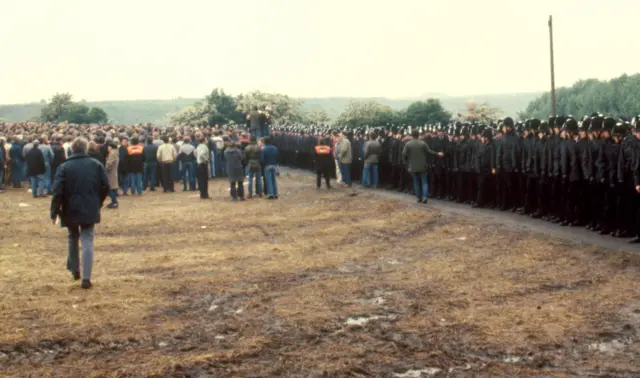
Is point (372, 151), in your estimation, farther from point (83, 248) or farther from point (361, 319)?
point (361, 319)

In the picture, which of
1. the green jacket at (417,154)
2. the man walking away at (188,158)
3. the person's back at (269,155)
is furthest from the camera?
the man walking away at (188,158)

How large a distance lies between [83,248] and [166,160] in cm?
2073

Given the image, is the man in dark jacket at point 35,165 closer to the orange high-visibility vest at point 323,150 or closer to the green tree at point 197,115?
the orange high-visibility vest at point 323,150

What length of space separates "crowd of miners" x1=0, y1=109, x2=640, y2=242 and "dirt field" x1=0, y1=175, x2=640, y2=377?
5.15 ft

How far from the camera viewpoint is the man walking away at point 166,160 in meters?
35.0

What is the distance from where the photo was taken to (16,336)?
11.5 meters

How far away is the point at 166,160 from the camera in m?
34.9

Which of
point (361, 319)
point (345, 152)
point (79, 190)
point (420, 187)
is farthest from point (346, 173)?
point (361, 319)

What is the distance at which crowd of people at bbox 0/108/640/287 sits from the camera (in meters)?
17.3

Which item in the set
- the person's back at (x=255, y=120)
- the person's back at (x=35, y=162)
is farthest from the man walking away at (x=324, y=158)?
the person's back at (x=255, y=120)

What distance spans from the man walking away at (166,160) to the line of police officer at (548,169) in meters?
7.93

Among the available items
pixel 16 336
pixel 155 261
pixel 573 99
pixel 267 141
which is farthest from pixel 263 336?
pixel 573 99

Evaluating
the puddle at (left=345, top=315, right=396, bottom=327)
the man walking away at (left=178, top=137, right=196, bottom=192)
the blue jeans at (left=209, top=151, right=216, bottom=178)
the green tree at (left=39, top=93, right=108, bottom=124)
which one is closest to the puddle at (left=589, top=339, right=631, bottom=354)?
the puddle at (left=345, top=315, right=396, bottom=327)

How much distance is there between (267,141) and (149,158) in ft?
18.1
